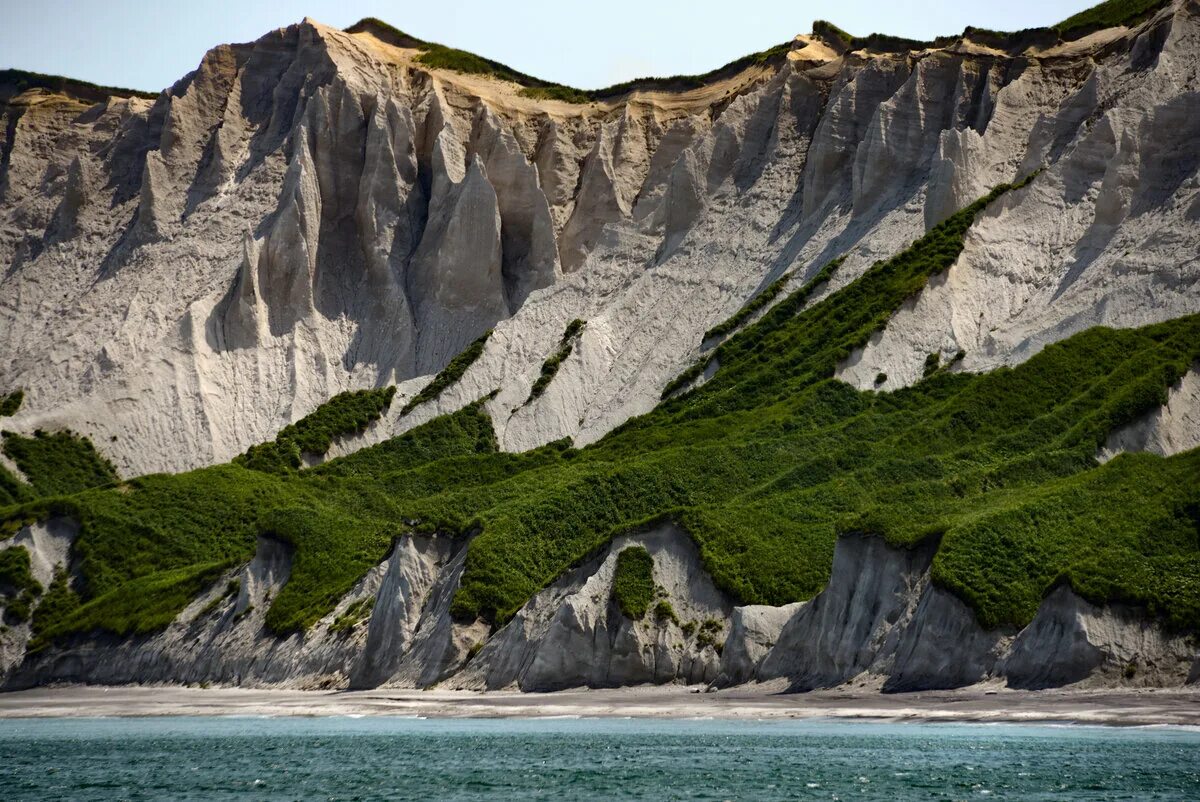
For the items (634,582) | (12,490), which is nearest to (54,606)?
(12,490)

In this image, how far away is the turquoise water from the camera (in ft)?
109

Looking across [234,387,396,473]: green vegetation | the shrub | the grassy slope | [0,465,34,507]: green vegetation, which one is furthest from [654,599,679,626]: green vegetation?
[0,465,34,507]: green vegetation

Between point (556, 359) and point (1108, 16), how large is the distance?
39311mm

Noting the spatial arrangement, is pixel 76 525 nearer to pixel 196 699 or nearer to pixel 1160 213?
pixel 196 699

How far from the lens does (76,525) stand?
8188 cm

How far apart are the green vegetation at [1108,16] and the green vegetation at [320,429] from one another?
45908 mm

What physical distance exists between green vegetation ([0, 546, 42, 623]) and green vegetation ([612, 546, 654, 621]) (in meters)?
31.9

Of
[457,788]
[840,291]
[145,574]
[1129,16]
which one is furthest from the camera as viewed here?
[1129,16]

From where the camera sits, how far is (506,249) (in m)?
114

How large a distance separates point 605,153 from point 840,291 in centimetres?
2728

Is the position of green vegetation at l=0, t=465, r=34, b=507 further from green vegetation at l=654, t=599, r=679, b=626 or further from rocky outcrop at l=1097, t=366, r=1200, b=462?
rocky outcrop at l=1097, t=366, r=1200, b=462

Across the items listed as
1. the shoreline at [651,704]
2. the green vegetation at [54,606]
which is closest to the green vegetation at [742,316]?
the green vegetation at [54,606]

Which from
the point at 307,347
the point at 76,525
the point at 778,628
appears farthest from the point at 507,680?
the point at 307,347

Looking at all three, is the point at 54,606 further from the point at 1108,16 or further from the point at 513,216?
the point at 1108,16
